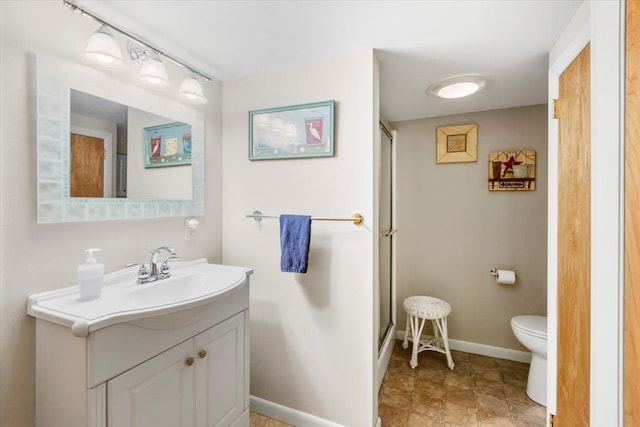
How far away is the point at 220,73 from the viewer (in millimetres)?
1833

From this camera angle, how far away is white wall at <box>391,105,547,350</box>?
2.35m

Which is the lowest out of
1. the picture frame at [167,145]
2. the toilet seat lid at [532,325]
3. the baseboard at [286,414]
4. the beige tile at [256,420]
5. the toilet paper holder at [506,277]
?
the beige tile at [256,420]

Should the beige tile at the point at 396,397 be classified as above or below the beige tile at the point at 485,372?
below

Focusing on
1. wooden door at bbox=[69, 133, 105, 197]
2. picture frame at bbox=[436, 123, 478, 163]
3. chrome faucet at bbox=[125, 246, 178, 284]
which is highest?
picture frame at bbox=[436, 123, 478, 163]

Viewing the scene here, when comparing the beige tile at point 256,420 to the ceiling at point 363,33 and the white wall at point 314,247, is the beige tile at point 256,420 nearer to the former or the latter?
the white wall at point 314,247

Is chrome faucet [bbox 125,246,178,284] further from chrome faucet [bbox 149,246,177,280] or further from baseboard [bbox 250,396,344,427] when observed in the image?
baseboard [bbox 250,396,344,427]

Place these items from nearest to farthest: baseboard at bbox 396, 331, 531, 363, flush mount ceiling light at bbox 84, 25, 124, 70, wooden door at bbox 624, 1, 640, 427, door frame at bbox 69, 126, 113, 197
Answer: wooden door at bbox 624, 1, 640, 427 → flush mount ceiling light at bbox 84, 25, 124, 70 → door frame at bbox 69, 126, 113, 197 → baseboard at bbox 396, 331, 531, 363

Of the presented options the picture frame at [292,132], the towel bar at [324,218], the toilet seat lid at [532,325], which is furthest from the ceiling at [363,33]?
the toilet seat lid at [532,325]

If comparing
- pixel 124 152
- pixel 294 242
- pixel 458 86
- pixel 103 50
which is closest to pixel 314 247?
pixel 294 242

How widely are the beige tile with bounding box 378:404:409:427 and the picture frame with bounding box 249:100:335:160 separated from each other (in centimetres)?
169

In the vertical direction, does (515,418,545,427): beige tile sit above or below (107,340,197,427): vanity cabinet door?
below

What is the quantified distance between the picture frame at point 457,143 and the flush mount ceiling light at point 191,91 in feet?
6.76

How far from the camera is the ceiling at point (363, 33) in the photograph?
121cm

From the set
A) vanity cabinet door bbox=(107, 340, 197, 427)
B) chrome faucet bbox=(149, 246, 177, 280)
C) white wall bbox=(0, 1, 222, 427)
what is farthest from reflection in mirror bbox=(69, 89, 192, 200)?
vanity cabinet door bbox=(107, 340, 197, 427)
